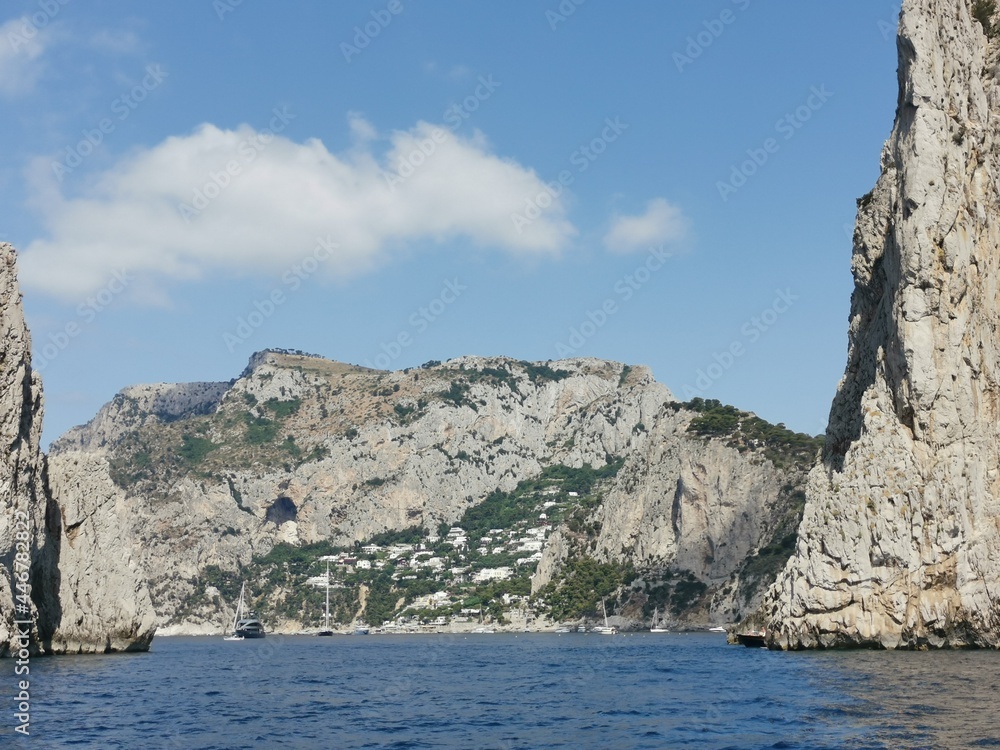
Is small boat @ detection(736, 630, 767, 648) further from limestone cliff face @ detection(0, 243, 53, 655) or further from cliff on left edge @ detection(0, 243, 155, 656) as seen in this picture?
limestone cliff face @ detection(0, 243, 53, 655)

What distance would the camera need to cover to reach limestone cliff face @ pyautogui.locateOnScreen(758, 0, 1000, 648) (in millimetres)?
64062

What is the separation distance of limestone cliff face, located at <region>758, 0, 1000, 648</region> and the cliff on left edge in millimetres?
51090

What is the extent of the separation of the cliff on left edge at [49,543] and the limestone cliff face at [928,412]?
2011 inches

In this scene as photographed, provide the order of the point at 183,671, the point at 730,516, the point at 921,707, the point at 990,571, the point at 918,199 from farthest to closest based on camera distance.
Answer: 1. the point at 730,516
2. the point at 183,671
3. the point at 918,199
4. the point at 990,571
5. the point at 921,707

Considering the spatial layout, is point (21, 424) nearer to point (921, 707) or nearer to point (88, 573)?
point (88, 573)

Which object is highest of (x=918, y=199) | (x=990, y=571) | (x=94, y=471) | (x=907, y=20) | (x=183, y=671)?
(x=907, y=20)

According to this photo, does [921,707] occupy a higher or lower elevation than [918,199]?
lower

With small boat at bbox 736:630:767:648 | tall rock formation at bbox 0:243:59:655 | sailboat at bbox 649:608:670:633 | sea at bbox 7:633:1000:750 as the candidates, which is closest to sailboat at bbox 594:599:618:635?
sailboat at bbox 649:608:670:633

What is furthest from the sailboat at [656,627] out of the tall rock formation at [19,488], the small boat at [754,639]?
the tall rock formation at [19,488]

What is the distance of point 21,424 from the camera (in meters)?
70.1

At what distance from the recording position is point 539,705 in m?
47.1

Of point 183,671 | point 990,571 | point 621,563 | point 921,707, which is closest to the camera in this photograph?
point 921,707

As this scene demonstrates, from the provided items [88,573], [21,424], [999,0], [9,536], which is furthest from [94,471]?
[999,0]

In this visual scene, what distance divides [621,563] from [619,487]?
50.6 ft
